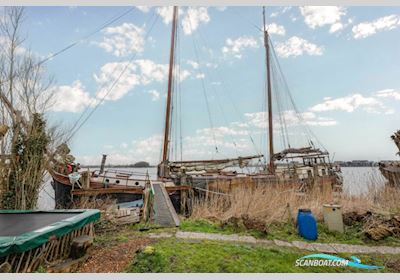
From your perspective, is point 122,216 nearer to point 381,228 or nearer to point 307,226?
point 307,226

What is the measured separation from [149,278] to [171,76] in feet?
38.0

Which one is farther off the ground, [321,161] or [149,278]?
[321,161]

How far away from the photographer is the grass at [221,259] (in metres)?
3.25

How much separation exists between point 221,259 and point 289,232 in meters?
2.42

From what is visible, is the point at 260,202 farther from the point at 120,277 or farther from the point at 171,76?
the point at 171,76

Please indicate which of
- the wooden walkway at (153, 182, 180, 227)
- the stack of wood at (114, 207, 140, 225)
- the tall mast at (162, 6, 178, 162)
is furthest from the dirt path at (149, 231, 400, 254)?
the tall mast at (162, 6, 178, 162)

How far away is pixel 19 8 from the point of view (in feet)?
22.2

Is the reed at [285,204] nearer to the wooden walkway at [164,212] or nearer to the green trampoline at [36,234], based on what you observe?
the wooden walkway at [164,212]

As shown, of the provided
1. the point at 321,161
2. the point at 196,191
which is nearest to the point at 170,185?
the point at 196,191

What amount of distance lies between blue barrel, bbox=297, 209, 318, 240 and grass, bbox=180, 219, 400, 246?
0.12 meters

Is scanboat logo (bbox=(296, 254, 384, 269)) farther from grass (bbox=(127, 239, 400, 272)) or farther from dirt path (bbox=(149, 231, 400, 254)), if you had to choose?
dirt path (bbox=(149, 231, 400, 254))

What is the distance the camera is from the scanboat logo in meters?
3.61

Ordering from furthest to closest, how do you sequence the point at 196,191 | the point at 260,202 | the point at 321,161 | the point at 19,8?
the point at 321,161, the point at 196,191, the point at 19,8, the point at 260,202

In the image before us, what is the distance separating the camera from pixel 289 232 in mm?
5090
